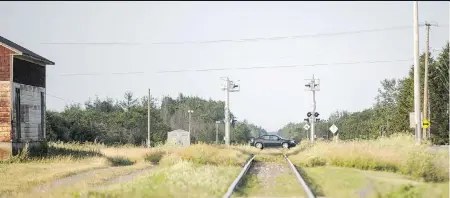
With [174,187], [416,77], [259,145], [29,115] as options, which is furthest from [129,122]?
[174,187]

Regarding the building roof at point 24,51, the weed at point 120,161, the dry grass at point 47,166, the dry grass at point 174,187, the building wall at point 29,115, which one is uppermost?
the building roof at point 24,51

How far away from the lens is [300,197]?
13.1 meters

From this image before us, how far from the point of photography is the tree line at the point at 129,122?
6525cm

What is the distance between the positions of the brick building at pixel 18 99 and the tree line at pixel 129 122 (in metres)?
28.0

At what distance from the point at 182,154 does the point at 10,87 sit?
9.46m

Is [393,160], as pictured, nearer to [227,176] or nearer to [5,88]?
[227,176]

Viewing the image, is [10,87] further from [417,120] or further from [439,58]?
[439,58]

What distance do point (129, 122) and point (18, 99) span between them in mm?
55541

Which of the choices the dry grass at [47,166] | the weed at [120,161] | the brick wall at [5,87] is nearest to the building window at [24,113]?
the brick wall at [5,87]

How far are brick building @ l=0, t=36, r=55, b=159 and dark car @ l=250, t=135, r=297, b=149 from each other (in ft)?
83.3

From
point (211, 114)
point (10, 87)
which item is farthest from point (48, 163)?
point (211, 114)

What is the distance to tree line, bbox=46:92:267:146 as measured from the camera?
6525 cm

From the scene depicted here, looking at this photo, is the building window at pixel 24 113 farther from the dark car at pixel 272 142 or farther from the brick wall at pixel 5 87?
the dark car at pixel 272 142

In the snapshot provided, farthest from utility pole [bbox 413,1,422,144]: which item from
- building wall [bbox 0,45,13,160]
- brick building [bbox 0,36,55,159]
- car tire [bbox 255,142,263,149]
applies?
car tire [bbox 255,142,263,149]
